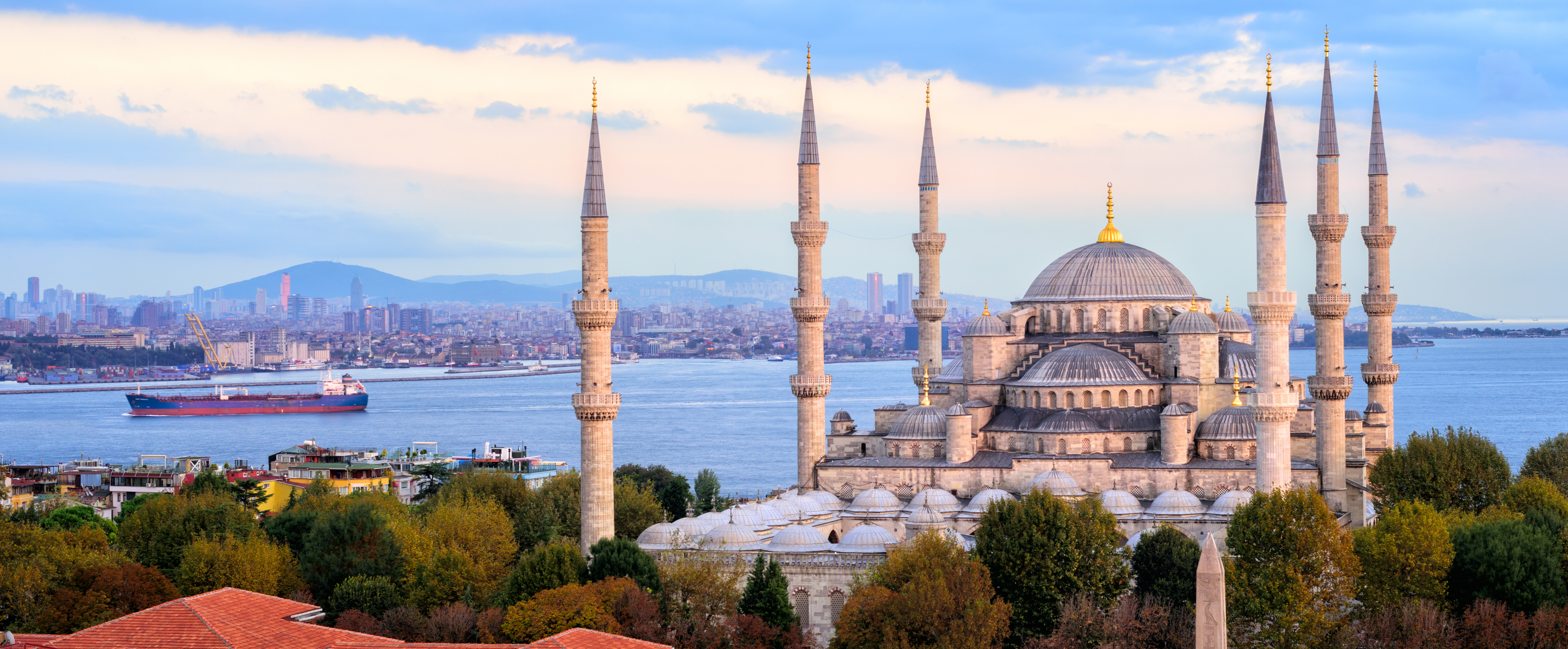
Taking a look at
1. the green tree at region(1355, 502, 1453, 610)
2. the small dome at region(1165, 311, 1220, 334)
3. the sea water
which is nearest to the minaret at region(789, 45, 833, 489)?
the small dome at region(1165, 311, 1220, 334)

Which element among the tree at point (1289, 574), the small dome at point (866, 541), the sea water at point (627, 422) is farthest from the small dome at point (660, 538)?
the sea water at point (627, 422)

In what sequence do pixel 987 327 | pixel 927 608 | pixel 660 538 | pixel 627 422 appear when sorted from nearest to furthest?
pixel 927 608
pixel 660 538
pixel 987 327
pixel 627 422

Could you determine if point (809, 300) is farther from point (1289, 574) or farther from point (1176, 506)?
point (1289, 574)

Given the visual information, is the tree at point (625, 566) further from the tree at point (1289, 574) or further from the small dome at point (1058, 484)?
the tree at point (1289, 574)

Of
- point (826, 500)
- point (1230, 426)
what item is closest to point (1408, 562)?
point (1230, 426)

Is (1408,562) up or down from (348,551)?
up

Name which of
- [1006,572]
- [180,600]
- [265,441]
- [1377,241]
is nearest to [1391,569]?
[1006,572]

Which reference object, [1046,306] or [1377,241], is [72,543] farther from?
[1377,241]
